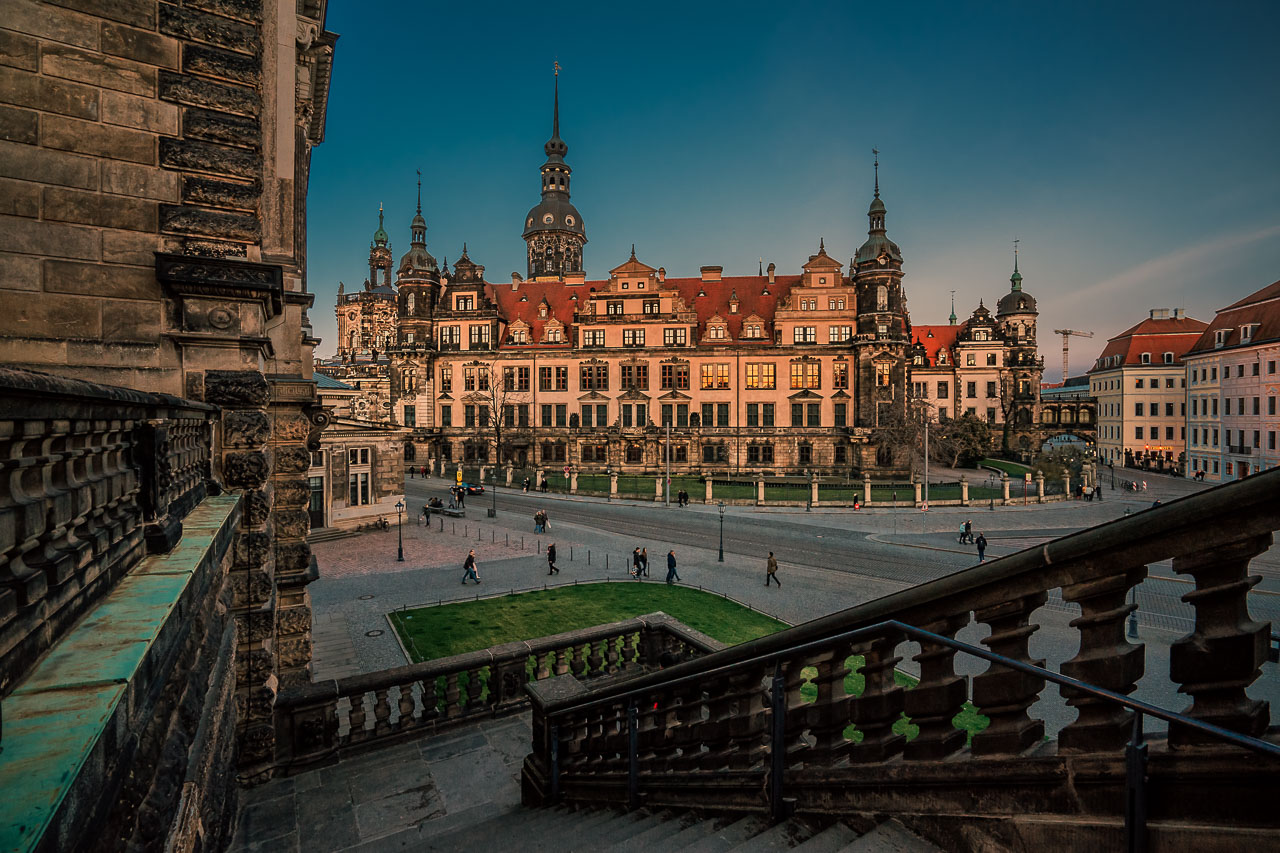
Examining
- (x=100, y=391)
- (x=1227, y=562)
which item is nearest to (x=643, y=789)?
(x=1227, y=562)

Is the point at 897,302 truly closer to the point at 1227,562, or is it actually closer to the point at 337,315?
the point at 1227,562

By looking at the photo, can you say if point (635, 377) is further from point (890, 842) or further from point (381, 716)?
point (890, 842)

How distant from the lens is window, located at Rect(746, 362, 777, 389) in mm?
51000

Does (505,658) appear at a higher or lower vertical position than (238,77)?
lower

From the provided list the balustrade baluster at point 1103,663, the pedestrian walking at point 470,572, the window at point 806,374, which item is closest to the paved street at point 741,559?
the pedestrian walking at point 470,572

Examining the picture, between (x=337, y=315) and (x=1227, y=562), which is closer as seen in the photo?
(x=1227, y=562)

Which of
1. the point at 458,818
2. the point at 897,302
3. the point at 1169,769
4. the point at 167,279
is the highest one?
the point at 897,302

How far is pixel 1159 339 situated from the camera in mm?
60844

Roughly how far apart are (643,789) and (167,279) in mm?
6605


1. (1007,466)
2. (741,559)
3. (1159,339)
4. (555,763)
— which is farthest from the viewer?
(1159,339)

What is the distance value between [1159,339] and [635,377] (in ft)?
175

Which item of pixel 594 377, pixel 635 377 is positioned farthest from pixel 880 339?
pixel 594 377

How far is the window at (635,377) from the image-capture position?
2048 inches

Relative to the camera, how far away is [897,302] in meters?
48.6
